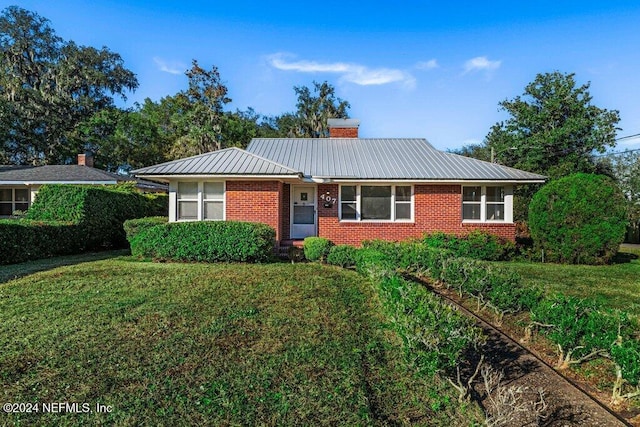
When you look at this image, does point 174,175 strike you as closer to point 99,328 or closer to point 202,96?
point 99,328

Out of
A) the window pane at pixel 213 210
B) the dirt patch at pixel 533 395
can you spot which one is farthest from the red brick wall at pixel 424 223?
the dirt patch at pixel 533 395

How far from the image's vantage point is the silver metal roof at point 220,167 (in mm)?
12367

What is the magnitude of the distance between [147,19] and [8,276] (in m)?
9.39

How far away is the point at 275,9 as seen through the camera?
13.7m

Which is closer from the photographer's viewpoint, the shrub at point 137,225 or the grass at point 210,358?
the grass at point 210,358

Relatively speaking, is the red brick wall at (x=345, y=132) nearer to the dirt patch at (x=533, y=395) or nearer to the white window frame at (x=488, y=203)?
the white window frame at (x=488, y=203)

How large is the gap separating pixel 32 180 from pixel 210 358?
20.7m

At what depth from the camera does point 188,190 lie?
43.4ft

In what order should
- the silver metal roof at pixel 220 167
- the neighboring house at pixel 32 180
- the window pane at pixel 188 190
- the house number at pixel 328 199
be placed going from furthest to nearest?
the neighboring house at pixel 32 180, the house number at pixel 328 199, the window pane at pixel 188 190, the silver metal roof at pixel 220 167

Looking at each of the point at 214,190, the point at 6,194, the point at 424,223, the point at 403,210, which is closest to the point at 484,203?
the point at 424,223

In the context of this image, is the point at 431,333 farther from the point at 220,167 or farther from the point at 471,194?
the point at 471,194

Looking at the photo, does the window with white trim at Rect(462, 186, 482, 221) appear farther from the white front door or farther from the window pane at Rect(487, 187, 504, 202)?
the white front door

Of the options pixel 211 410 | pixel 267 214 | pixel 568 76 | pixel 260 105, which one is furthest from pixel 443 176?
pixel 260 105

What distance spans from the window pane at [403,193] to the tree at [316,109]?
27.3m
